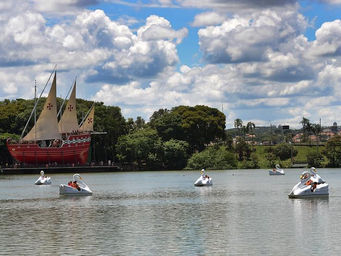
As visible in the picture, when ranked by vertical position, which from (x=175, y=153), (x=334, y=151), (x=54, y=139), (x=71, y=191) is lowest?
(x=71, y=191)

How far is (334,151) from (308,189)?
124234mm

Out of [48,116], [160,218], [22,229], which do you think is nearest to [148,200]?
[160,218]

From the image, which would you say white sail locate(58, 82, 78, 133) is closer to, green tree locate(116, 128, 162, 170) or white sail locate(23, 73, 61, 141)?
white sail locate(23, 73, 61, 141)

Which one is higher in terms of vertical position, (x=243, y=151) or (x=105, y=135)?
(x=105, y=135)

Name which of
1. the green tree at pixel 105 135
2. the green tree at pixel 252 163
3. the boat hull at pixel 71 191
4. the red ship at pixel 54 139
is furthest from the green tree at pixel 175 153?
the boat hull at pixel 71 191

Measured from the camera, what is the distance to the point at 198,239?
3653cm

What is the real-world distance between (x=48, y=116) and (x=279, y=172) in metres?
52.5

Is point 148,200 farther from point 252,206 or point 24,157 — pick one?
point 24,157

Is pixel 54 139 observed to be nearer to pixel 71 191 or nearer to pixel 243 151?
pixel 243 151

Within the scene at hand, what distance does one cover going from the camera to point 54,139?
167 m

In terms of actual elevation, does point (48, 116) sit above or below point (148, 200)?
above

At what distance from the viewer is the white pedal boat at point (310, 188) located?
62.1m

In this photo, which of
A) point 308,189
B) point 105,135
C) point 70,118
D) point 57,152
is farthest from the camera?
point 105,135

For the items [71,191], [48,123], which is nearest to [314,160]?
[48,123]
